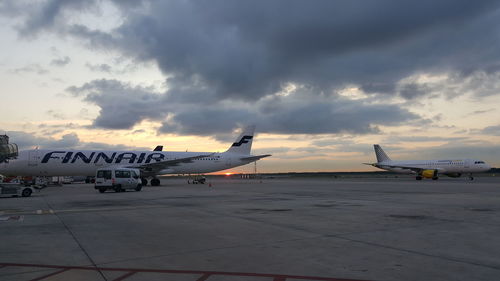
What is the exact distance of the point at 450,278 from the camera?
5.77 meters

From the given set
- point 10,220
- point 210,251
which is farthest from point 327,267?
point 10,220

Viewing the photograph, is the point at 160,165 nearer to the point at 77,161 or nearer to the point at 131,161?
the point at 131,161

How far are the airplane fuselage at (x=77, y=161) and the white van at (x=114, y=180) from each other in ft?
45.2

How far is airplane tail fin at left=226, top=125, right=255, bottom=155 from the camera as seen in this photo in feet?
188

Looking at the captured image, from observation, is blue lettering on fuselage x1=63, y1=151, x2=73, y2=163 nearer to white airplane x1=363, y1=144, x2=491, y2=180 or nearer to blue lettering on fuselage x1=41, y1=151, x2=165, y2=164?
blue lettering on fuselage x1=41, y1=151, x2=165, y2=164

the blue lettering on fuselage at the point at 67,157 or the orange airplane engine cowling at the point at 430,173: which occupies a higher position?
the blue lettering on fuselage at the point at 67,157

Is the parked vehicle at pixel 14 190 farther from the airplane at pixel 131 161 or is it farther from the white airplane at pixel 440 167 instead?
the white airplane at pixel 440 167

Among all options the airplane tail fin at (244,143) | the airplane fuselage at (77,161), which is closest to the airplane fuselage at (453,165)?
the airplane tail fin at (244,143)

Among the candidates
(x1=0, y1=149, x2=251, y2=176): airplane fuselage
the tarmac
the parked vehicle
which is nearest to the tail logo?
(x1=0, y1=149, x2=251, y2=176): airplane fuselage

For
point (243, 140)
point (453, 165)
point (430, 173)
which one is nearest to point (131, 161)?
point (243, 140)

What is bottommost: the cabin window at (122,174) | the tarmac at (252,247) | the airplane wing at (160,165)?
the tarmac at (252,247)

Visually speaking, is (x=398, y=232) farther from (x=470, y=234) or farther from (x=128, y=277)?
(x=128, y=277)

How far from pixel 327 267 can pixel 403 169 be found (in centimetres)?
7525

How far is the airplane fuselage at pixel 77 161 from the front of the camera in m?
40.2
